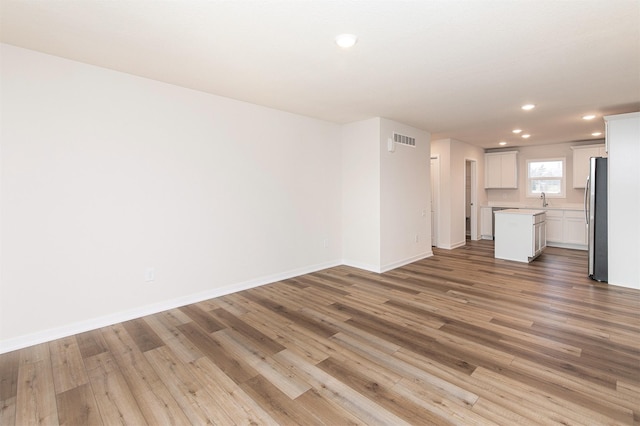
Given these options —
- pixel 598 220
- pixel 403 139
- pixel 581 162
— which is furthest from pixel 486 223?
pixel 403 139

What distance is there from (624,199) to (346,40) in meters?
4.46

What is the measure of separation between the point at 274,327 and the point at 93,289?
1808mm

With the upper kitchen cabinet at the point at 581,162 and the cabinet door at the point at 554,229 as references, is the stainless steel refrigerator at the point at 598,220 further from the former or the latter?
the upper kitchen cabinet at the point at 581,162

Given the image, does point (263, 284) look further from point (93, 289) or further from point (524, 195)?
point (524, 195)

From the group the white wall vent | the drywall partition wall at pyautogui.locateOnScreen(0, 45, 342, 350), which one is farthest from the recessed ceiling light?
the white wall vent

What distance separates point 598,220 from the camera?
4.40 metres

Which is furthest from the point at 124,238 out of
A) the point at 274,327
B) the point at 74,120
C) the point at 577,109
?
the point at 577,109

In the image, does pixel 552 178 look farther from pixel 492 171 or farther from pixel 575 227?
pixel 575 227

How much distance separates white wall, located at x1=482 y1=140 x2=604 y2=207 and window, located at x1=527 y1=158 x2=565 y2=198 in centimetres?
8

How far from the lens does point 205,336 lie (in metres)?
2.77

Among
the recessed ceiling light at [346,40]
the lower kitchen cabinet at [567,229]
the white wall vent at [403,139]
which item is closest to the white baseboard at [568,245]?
the lower kitchen cabinet at [567,229]

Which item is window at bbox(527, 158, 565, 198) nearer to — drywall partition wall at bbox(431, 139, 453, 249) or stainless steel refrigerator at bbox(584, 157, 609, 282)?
drywall partition wall at bbox(431, 139, 453, 249)

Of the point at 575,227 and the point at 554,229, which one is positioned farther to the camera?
the point at 554,229

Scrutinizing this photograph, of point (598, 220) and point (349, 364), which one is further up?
point (598, 220)
